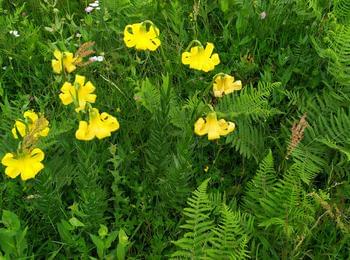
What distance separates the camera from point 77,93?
180 cm

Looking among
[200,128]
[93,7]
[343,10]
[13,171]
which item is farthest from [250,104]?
[93,7]

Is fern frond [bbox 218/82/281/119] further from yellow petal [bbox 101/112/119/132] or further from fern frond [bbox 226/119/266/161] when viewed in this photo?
yellow petal [bbox 101/112/119/132]

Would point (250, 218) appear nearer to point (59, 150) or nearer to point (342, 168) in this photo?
point (342, 168)

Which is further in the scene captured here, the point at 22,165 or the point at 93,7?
the point at 93,7

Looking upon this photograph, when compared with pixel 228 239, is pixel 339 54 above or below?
above

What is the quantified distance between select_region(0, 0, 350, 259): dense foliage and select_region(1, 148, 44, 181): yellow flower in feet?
0.43

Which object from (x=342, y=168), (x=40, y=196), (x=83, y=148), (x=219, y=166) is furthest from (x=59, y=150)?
(x=342, y=168)

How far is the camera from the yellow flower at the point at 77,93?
1798mm

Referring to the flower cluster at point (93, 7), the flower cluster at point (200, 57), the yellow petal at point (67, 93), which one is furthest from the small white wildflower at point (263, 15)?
the yellow petal at point (67, 93)

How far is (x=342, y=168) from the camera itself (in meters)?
2.05

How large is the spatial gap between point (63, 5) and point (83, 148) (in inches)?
51.9

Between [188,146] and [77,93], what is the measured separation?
458 mm

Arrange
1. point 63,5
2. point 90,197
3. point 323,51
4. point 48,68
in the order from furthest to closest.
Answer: point 63,5
point 48,68
point 323,51
point 90,197

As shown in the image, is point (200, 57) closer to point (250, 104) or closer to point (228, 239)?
point (250, 104)
